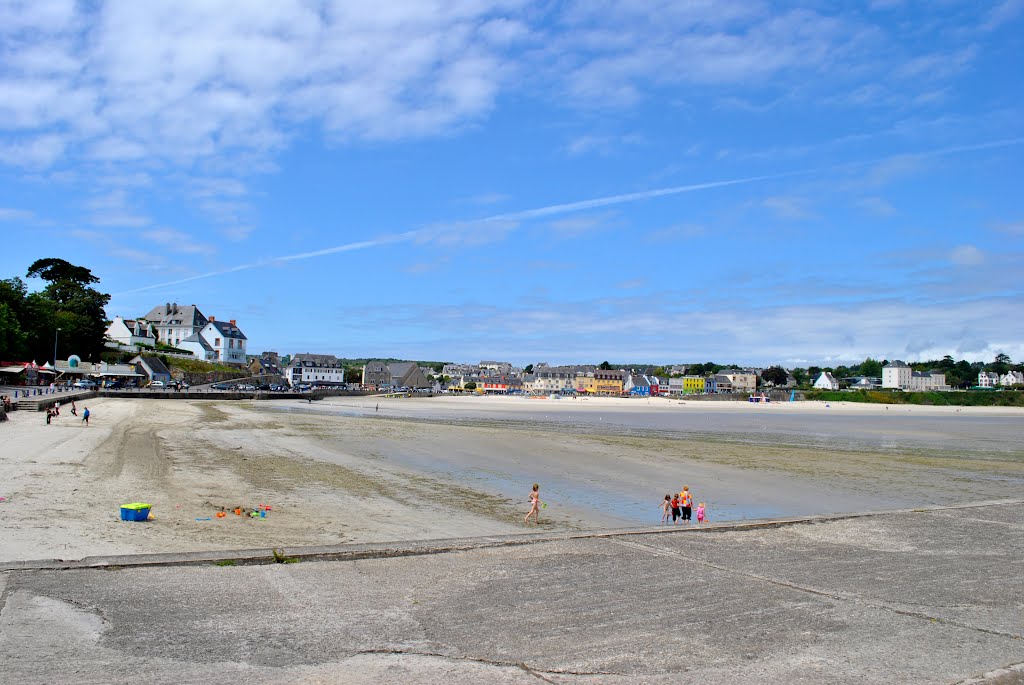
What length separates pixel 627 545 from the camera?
30.7 feet

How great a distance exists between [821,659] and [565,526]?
30.2ft

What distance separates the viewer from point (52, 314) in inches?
2950

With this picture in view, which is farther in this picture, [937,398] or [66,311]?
[937,398]

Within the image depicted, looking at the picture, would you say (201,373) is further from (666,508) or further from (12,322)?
(666,508)

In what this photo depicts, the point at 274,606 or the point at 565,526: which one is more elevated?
the point at 274,606

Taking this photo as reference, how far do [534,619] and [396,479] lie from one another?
15.0 metres

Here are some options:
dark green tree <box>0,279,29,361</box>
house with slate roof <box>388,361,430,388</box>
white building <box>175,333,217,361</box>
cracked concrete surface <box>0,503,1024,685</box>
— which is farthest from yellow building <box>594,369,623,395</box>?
cracked concrete surface <box>0,503,1024,685</box>

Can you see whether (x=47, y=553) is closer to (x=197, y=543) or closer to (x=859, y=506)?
(x=197, y=543)

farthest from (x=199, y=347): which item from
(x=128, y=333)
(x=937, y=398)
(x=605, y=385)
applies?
(x=937, y=398)

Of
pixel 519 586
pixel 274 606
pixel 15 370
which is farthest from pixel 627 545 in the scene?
pixel 15 370

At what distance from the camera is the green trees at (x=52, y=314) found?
2566 inches

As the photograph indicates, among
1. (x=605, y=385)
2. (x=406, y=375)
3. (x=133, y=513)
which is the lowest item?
(x=133, y=513)

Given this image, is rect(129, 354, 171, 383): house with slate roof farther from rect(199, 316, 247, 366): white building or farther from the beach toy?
the beach toy

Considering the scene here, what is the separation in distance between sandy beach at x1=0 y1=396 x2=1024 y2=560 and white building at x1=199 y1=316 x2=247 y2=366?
3368 inches
